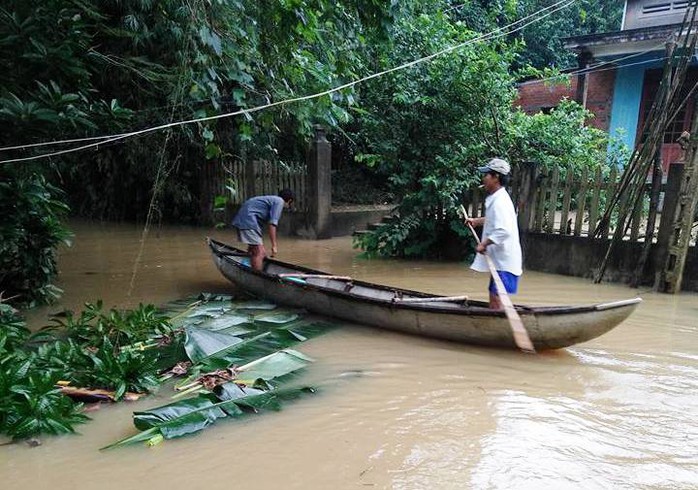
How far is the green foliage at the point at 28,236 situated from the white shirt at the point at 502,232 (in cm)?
509

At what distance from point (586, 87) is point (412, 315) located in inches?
482

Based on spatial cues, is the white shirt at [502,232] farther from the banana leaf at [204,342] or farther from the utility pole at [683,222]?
the utility pole at [683,222]

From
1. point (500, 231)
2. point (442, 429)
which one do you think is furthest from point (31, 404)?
point (500, 231)

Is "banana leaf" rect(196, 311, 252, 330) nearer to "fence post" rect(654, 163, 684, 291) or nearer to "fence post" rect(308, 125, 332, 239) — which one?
"fence post" rect(654, 163, 684, 291)

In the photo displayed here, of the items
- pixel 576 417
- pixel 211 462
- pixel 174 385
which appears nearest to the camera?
pixel 211 462

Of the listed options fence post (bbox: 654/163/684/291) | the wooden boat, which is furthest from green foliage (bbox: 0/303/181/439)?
fence post (bbox: 654/163/684/291)

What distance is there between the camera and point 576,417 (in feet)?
13.6

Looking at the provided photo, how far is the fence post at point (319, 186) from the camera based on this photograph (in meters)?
12.6

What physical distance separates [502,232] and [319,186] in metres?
7.69

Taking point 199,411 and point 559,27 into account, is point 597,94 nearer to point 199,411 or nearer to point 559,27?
Result: point 559,27

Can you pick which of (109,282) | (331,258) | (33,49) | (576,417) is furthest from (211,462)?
(331,258)

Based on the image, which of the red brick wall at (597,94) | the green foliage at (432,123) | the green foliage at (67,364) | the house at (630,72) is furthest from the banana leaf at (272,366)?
the house at (630,72)

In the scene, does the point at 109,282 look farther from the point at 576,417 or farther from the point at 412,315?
the point at 576,417

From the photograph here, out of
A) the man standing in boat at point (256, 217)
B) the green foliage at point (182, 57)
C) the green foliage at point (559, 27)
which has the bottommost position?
the man standing in boat at point (256, 217)
